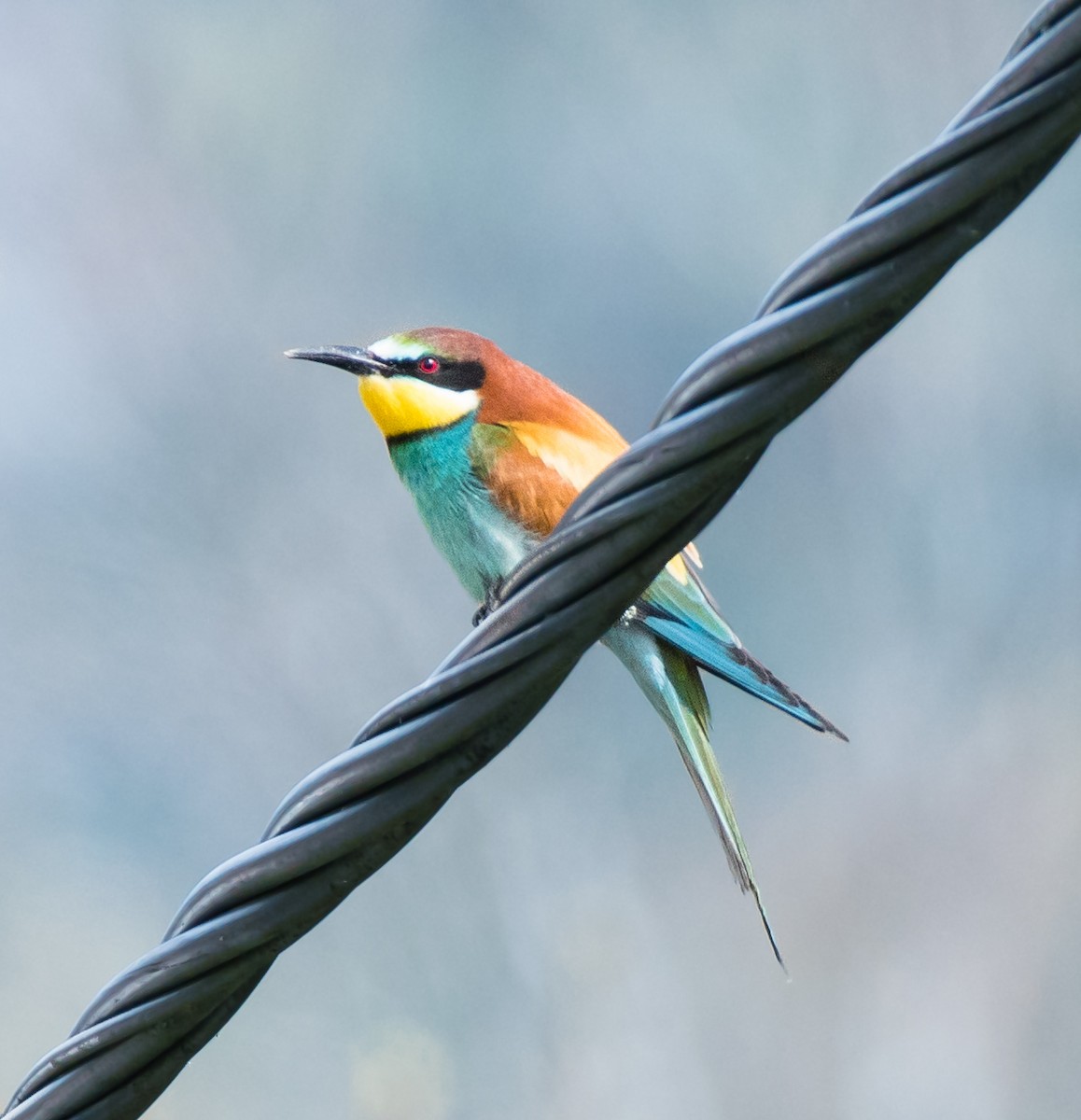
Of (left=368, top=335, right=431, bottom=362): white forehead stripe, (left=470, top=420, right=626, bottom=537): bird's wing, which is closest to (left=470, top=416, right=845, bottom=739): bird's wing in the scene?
(left=470, top=420, right=626, bottom=537): bird's wing

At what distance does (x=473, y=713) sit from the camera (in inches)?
18.8

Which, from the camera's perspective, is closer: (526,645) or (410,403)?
(526,645)

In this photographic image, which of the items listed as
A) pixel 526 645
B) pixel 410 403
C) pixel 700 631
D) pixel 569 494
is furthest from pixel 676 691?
pixel 526 645

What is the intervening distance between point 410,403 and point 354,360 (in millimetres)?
89

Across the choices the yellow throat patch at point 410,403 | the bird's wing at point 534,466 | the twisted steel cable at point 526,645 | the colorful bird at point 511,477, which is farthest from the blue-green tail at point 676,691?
the twisted steel cable at point 526,645

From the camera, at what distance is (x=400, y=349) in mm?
1436

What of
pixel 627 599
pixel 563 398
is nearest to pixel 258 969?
pixel 627 599

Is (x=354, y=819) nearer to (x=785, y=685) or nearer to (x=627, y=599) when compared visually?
(x=627, y=599)

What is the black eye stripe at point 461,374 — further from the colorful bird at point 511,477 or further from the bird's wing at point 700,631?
the bird's wing at point 700,631

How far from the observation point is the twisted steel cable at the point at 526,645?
445 mm

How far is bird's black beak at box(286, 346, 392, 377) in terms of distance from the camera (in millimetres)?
1421

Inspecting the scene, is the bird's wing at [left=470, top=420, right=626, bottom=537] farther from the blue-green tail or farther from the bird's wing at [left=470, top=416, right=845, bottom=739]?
the blue-green tail

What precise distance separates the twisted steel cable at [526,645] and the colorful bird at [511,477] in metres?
0.70

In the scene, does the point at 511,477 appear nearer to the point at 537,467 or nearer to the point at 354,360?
the point at 537,467
